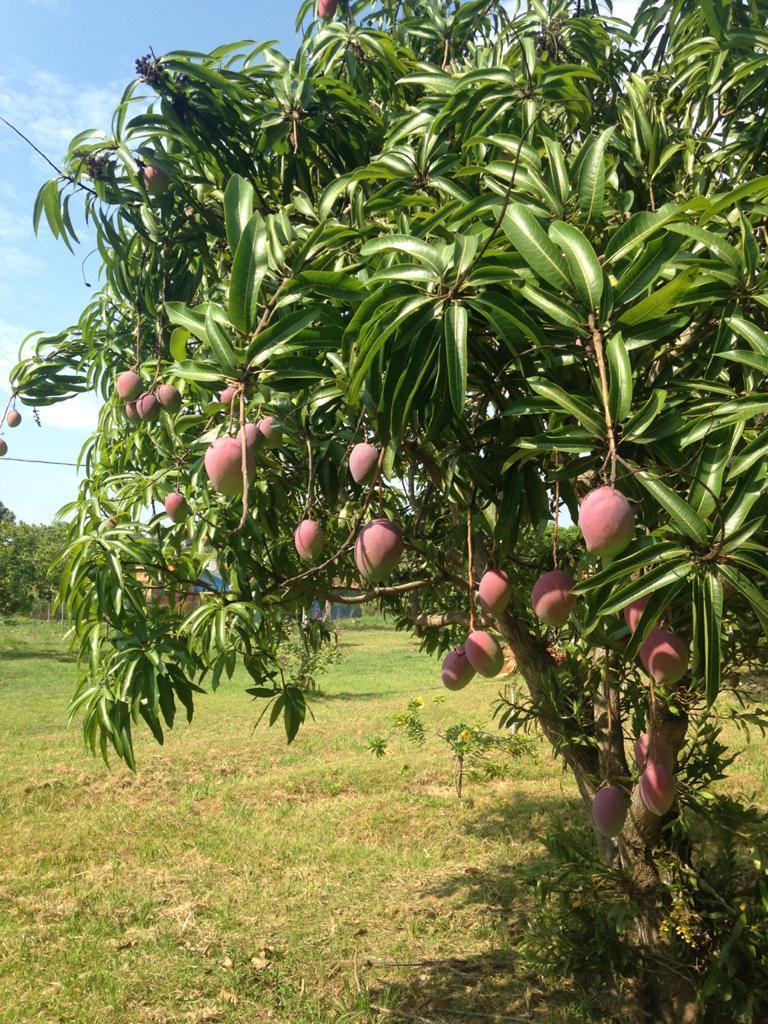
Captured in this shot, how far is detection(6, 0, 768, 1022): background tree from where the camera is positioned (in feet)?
3.11

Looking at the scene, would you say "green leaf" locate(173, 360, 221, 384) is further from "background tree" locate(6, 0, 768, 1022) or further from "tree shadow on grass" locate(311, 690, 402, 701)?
"tree shadow on grass" locate(311, 690, 402, 701)

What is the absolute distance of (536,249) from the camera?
941 millimetres

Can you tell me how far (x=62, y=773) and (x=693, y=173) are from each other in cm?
573

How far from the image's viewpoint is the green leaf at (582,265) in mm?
914

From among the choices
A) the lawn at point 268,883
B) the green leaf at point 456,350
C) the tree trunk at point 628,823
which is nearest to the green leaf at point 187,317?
the green leaf at point 456,350

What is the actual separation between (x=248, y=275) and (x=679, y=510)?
610mm

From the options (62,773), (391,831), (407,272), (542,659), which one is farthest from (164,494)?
(62,773)

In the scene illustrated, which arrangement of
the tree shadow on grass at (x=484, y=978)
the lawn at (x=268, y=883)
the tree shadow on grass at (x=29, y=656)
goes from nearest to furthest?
the tree shadow on grass at (x=484, y=978) → the lawn at (x=268, y=883) → the tree shadow on grass at (x=29, y=656)

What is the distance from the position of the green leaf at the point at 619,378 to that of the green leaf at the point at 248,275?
451 mm

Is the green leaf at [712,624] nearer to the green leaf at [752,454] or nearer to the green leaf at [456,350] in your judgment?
the green leaf at [752,454]

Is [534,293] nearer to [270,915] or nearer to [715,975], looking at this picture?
[715,975]

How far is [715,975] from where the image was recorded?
81.4 inches

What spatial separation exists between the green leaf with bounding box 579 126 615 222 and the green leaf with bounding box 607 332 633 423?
0.32m

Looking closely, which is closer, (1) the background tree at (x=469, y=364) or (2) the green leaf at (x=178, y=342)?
(1) the background tree at (x=469, y=364)
